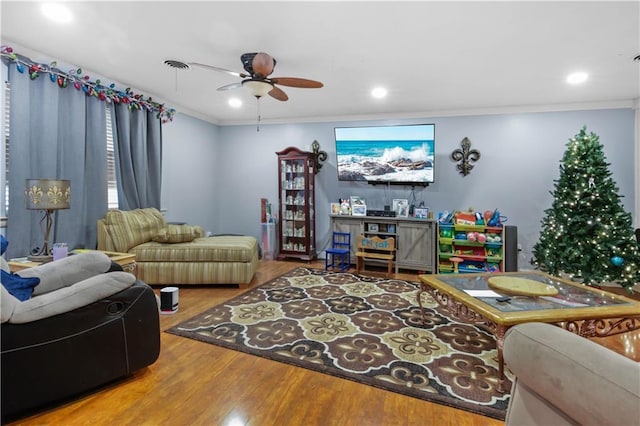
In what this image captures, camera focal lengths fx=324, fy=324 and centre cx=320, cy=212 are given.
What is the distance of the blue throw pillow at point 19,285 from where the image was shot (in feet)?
5.57

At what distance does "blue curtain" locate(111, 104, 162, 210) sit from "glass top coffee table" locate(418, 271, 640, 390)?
3580 mm

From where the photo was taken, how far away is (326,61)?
3074mm

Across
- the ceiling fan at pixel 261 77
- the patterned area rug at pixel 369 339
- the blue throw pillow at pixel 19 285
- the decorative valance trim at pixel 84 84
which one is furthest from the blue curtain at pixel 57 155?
the patterned area rug at pixel 369 339

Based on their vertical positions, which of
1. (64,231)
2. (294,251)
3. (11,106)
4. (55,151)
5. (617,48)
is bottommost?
(294,251)

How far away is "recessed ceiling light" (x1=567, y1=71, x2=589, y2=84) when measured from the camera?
3.29 metres

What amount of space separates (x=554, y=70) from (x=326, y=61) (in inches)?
88.6

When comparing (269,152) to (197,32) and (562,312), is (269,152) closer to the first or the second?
(197,32)

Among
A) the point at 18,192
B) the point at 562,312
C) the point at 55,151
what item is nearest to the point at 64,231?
the point at 18,192

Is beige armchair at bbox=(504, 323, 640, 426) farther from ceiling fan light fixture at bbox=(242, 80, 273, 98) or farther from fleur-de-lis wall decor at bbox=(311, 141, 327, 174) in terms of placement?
fleur-de-lis wall decor at bbox=(311, 141, 327, 174)

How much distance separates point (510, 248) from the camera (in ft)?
13.8

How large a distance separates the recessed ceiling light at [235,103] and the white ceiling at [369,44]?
32cm

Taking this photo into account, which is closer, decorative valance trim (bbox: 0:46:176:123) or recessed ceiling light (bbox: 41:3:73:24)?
recessed ceiling light (bbox: 41:3:73:24)

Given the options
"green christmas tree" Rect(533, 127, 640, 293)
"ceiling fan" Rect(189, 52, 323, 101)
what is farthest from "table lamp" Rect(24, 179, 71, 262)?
"green christmas tree" Rect(533, 127, 640, 293)

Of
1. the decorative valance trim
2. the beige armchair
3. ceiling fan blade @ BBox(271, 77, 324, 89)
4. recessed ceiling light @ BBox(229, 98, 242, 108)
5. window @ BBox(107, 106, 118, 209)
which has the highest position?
recessed ceiling light @ BBox(229, 98, 242, 108)
